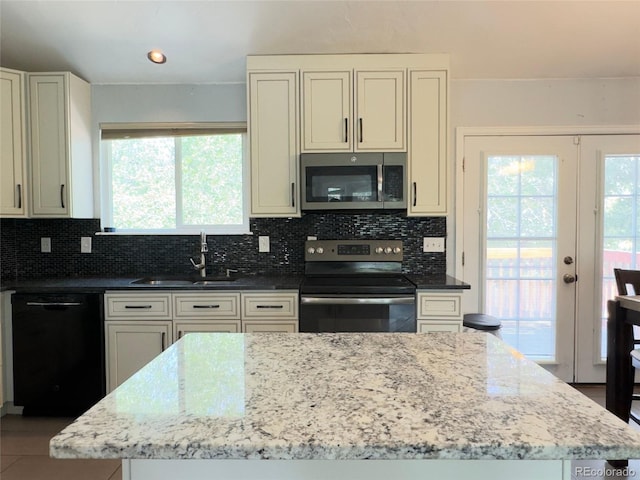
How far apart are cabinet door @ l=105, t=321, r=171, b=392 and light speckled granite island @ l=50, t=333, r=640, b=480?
156 centimetres

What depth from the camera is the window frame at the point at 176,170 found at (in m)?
2.99

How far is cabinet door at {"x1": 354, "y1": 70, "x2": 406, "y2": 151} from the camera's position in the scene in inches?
101

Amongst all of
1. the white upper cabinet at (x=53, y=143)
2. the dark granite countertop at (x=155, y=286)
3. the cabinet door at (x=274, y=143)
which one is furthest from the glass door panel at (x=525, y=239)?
the white upper cabinet at (x=53, y=143)

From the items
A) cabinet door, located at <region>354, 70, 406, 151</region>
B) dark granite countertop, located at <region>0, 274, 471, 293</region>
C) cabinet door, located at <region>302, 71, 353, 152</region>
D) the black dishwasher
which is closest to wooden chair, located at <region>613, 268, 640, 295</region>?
dark granite countertop, located at <region>0, 274, 471, 293</region>

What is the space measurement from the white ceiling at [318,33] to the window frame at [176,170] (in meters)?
0.39

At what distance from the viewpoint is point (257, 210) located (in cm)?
264

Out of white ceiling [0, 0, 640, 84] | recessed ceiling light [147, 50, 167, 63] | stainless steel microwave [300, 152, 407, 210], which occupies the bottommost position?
stainless steel microwave [300, 152, 407, 210]

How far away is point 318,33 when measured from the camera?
2.46 metres

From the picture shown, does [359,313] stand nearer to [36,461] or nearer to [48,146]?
[36,461]

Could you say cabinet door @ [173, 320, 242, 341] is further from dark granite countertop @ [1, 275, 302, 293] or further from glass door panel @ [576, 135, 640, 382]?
glass door panel @ [576, 135, 640, 382]

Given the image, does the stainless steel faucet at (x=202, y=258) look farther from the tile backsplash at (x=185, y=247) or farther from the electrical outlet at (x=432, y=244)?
the electrical outlet at (x=432, y=244)

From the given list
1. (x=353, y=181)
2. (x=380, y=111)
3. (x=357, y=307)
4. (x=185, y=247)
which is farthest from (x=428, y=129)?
(x=185, y=247)

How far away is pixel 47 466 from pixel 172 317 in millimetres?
961

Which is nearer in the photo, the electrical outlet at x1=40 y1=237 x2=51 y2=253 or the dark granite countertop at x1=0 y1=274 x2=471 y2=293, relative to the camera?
the dark granite countertop at x1=0 y1=274 x2=471 y2=293
